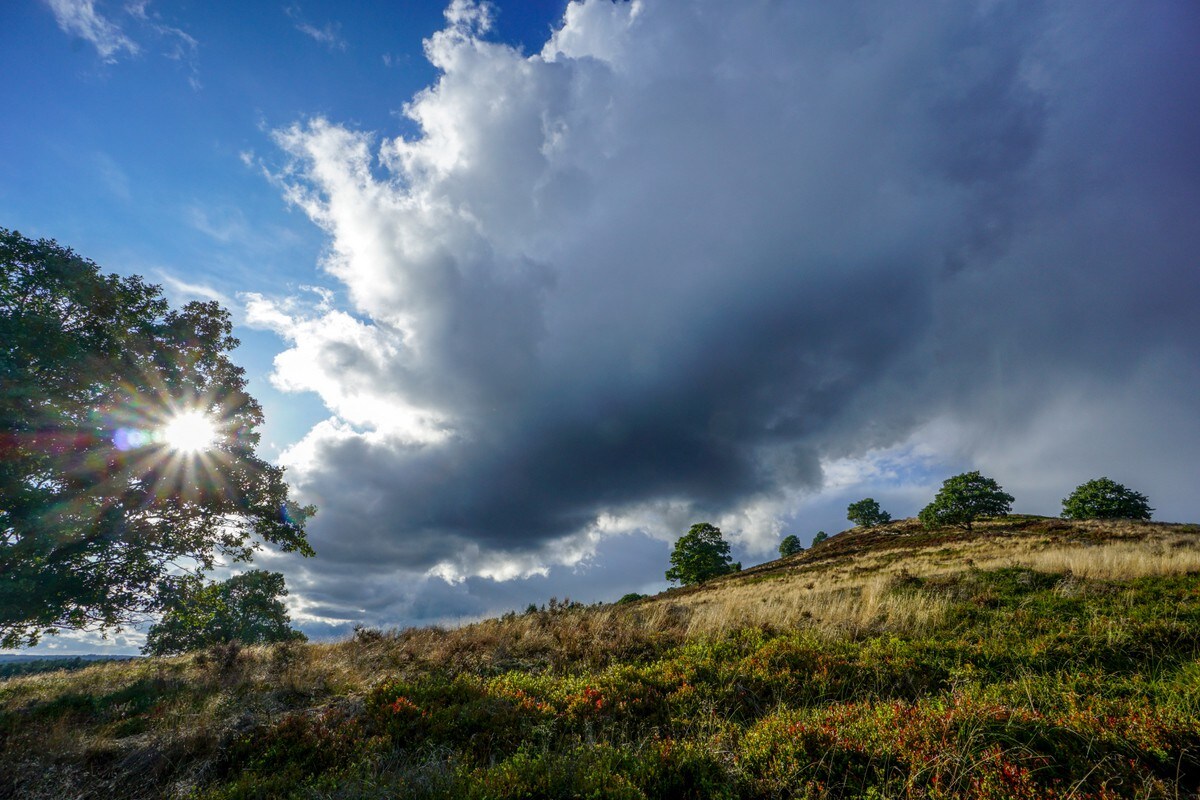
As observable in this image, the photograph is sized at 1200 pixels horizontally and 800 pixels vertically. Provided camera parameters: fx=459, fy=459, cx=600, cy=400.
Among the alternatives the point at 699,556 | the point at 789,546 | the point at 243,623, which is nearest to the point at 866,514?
the point at 789,546

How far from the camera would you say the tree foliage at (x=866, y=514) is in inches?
3179

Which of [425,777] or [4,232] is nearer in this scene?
[425,777]

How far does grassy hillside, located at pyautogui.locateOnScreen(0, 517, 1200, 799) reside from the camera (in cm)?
453

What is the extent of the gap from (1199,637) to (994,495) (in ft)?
171

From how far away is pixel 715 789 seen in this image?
4531 mm

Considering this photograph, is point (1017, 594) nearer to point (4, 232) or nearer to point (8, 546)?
point (8, 546)

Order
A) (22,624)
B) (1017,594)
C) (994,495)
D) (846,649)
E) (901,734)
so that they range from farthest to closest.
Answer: (994,495), (22,624), (1017,594), (846,649), (901,734)

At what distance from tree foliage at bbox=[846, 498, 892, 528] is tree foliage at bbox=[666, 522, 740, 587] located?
38635 mm

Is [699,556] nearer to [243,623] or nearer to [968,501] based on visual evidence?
[968,501]

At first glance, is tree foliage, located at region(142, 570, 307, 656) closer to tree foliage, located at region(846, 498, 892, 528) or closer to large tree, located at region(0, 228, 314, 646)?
large tree, located at region(0, 228, 314, 646)

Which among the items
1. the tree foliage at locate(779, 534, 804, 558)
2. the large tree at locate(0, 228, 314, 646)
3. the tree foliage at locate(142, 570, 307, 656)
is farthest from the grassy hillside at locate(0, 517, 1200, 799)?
the tree foliage at locate(779, 534, 804, 558)

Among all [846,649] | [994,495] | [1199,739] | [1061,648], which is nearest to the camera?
[1199,739]

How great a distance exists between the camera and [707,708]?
Result: 6773mm

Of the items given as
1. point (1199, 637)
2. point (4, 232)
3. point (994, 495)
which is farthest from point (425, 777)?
point (994, 495)
